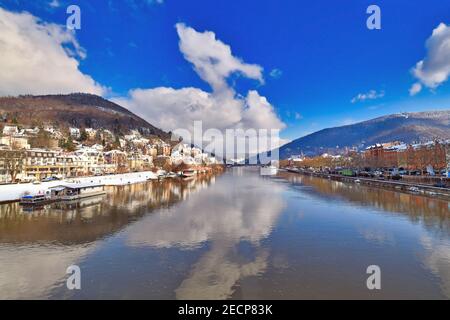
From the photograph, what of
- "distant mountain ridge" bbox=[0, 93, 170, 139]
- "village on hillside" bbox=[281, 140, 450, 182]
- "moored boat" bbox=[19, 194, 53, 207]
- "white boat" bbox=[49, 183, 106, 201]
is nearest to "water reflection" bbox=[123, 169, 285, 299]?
"white boat" bbox=[49, 183, 106, 201]

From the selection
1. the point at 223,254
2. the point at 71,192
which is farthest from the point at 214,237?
the point at 71,192

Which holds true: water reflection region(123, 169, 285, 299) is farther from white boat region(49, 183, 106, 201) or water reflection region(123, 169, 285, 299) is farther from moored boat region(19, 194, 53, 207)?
moored boat region(19, 194, 53, 207)

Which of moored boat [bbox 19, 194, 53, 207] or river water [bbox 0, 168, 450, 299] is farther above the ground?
moored boat [bbox 19, 194, 53, 207]

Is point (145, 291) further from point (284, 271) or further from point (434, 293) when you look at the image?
point (434, 293)

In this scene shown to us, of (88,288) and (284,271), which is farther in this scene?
(284,271)

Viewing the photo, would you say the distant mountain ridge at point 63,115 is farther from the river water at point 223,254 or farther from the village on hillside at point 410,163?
the river water at point 223,254

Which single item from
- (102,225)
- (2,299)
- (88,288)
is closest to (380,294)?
(88,288)

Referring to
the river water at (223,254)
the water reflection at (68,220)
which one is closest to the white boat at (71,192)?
the water reflection at (68,220)

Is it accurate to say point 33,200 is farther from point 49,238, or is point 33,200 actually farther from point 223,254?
point 223,254
